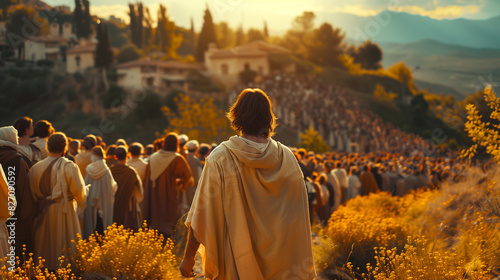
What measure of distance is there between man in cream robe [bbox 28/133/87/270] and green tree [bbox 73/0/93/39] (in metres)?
88.3

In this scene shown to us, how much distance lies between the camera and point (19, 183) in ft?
20.9

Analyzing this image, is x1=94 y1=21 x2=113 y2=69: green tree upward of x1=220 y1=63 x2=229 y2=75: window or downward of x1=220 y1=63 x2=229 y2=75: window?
upward

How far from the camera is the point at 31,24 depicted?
95.6 metres

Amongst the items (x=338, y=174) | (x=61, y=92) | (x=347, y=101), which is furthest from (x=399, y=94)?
(x=338, y=174)

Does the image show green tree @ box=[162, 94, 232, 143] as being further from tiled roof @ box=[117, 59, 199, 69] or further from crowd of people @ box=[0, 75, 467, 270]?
crowd of people @ box=[0, 75, 467, 270]

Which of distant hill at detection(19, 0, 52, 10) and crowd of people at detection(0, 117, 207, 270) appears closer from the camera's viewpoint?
crowd of people at detection(0, 117, 207, 270)

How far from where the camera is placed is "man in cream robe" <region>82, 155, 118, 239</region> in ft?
27.8

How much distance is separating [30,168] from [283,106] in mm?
60659

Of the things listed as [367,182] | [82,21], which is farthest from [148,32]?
[367,182]

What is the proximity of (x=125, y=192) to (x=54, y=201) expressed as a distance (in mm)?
2021

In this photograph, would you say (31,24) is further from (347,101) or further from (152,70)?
(347,101)

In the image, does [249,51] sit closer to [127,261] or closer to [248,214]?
[127,261]

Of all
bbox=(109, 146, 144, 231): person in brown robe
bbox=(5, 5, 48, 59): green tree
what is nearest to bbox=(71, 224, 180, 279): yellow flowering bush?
bbox=(109, 146, 144, 231): person in brown robe

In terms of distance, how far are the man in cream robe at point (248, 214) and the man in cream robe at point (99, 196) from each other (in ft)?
15.9
